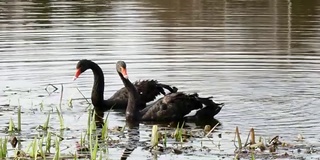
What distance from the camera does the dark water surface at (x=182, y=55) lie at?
12117 mm

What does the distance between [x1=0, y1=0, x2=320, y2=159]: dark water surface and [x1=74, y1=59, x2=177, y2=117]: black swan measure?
30 centimetres

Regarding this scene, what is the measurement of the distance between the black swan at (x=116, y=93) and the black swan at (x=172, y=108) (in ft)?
2.93

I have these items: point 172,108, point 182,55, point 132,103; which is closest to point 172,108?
point 172,108

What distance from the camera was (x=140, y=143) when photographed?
10.4 metres

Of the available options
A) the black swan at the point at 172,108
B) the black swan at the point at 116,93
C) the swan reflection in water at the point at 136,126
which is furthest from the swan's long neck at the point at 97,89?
the swan reflection in water at the point at 136,126

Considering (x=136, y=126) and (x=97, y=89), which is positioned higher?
(x=97, y=89)

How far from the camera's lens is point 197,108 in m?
12.4

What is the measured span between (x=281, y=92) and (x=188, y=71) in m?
2.41

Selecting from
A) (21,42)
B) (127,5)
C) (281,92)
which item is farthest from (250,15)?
(281,92)

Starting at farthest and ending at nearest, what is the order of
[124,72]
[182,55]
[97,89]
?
[182,55] → [97,89] → [124,72]

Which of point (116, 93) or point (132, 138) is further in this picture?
point (116, 93)

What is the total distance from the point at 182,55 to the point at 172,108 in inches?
224

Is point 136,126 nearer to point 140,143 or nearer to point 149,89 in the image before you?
point 140,143

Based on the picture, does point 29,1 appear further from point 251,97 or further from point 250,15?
point 251,97
